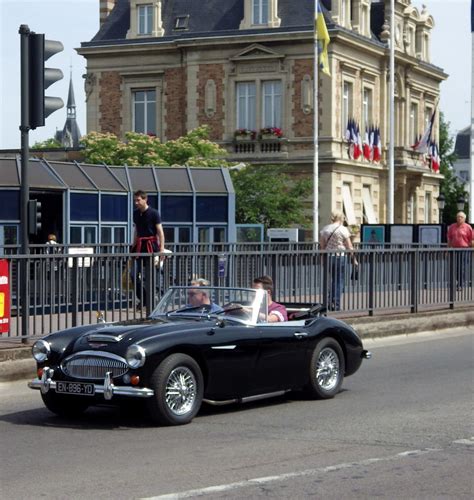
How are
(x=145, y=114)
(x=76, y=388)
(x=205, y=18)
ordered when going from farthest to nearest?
1. (x=145, y=114)
2. (x=205, y=18)
3. (x=76, y=388)

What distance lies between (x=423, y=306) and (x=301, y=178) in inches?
1489

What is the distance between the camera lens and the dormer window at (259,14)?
60906mm

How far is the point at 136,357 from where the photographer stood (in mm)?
10984

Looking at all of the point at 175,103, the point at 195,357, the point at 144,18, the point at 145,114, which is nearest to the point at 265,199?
the point at 175,103

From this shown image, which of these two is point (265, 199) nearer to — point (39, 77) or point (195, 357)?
point (39, 77)

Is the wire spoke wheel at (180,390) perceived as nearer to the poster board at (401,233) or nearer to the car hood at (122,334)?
the car hood at (122,334)

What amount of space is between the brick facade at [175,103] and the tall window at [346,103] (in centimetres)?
755

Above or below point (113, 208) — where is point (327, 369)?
below

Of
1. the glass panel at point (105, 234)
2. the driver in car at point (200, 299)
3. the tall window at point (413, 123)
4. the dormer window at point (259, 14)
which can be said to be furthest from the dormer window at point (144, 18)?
the driver in car at point (200, 299)

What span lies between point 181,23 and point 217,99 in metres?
4.49

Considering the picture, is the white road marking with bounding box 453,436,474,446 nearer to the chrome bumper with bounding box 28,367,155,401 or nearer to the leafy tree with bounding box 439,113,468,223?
the chrome bumper with bounding box 28,367,155,401

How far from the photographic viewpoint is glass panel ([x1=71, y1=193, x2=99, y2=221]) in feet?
106

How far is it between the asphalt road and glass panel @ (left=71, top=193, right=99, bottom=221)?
18.4m

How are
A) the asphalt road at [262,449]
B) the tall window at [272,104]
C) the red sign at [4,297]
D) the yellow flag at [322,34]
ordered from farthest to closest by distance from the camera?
the tall window at [272,104] < the yellow flag at [322,34] < the red sign at [4,297] < the asphalt road at [262,449]
